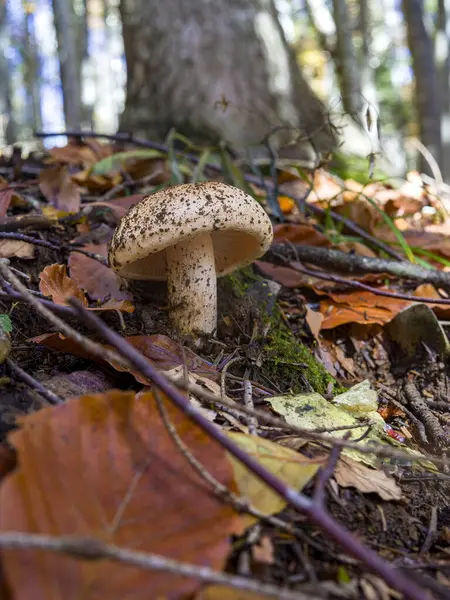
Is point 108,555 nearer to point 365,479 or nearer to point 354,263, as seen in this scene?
point 365,479

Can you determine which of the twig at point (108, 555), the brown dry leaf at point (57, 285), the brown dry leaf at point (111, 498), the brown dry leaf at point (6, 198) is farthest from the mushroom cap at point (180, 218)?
the twig at point (108, 555)

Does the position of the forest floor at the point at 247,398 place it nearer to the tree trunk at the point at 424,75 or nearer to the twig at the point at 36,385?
the twig at the point at 36,385

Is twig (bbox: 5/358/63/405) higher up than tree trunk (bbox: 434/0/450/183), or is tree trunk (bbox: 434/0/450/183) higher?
tree trunk (bbox: 434/0/450/183)

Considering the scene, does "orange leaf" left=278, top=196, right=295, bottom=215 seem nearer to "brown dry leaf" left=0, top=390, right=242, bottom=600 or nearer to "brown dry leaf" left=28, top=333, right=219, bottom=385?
"brown dry leaf" left=28, top=333, right=219, bottom=385

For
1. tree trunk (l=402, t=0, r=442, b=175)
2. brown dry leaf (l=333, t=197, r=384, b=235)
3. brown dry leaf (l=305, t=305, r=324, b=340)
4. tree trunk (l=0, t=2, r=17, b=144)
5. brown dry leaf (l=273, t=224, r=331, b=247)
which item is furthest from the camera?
Result: tree trunk (l=0, t=2, r=17, b=144)

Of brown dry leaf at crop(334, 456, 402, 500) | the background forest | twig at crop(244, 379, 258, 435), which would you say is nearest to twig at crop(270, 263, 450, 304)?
the background forest

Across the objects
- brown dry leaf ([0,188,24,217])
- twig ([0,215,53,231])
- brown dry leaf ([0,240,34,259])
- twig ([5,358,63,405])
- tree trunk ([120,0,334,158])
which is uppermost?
tree trunk ([120,0,334,158])
